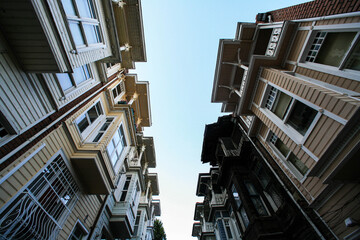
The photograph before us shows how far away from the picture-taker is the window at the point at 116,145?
927cm

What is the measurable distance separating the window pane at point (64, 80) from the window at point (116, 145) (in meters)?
3.96

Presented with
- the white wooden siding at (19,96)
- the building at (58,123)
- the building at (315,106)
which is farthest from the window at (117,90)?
the building at (315,106)

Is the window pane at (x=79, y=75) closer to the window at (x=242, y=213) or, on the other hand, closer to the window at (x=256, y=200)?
the window at (x=242, y=213)

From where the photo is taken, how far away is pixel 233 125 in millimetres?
15719

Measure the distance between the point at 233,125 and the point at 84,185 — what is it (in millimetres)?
14106

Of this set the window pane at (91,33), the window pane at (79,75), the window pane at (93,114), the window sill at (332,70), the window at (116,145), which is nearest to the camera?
the window sill at (332,70)

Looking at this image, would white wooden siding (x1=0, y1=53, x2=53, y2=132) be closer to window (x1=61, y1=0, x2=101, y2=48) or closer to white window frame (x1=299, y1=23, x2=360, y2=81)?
window (x1=61, y1=0, x2=101, y2=48)

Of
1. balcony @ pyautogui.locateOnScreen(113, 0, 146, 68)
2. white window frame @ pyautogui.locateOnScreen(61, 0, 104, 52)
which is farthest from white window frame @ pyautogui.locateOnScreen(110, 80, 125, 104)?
white window frame @ pyautogui.locateOnScreen(61, 0, 104, 52)

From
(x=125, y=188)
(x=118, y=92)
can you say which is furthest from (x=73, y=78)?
(x=125, y=188)

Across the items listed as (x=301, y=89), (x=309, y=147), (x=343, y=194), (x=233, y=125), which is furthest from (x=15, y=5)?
(x=233, y=125)

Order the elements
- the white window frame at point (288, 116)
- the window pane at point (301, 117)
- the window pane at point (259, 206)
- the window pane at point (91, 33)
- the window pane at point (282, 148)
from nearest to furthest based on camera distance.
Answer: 1. the white window frame at point (288, 116)
2. the window pane at point (301, 117)
3. the window pane at point (91, 33)
4. the window pane at point (282, 148)
5. the window pane at point (259, 206)

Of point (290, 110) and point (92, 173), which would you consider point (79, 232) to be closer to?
point (92, 173)

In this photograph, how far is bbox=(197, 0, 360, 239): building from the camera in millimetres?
4574

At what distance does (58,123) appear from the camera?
251 inches
